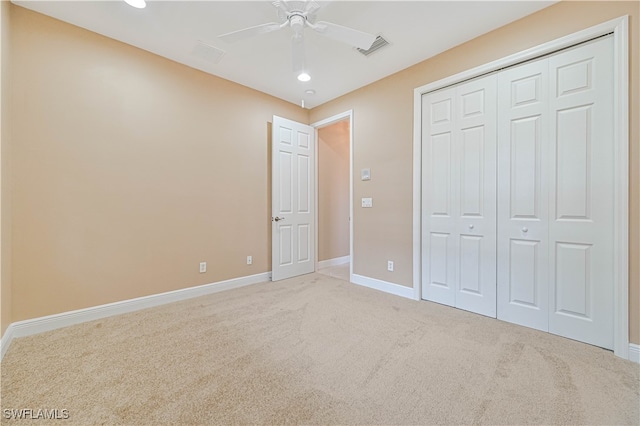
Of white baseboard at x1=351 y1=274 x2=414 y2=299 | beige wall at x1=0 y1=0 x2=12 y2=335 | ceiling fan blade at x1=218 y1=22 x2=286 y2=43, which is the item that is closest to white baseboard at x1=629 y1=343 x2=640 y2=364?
white baseboard at x1=351 y1=274 x2=414 y2=299

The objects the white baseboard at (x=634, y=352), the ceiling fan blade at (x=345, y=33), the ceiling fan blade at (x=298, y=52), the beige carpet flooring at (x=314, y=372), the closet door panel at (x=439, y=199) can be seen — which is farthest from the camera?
the closet door panel at (x=439, y=199)

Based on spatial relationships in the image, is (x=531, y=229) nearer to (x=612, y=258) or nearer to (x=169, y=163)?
(x=612, y=258)

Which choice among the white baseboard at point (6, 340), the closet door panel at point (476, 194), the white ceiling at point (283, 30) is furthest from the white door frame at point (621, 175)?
the white baseboard at point (6, 340)

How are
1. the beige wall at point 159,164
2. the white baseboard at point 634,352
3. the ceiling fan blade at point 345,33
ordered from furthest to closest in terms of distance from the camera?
the beige wall at point 159,164 < the ceiling fan blade at point 345,33 < the white baseboard at point 634,352

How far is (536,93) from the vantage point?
2.21 m

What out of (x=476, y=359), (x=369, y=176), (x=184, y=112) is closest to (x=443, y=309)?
(x=476, y=359)

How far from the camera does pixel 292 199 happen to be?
398 centimetres

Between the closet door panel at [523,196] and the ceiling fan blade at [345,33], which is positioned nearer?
the ceiling fan blade at [345,33]

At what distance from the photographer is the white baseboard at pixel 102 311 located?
209cm

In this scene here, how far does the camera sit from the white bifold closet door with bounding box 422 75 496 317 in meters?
2.49

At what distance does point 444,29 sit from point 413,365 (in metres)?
2.89

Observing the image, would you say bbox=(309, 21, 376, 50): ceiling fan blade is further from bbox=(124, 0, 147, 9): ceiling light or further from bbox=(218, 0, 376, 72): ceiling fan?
bbox=(124, 0, 147, 9): ceiling light

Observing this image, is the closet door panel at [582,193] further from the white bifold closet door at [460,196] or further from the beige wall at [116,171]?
the beige wall at [116,171]

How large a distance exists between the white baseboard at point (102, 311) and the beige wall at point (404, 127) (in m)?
1.97
